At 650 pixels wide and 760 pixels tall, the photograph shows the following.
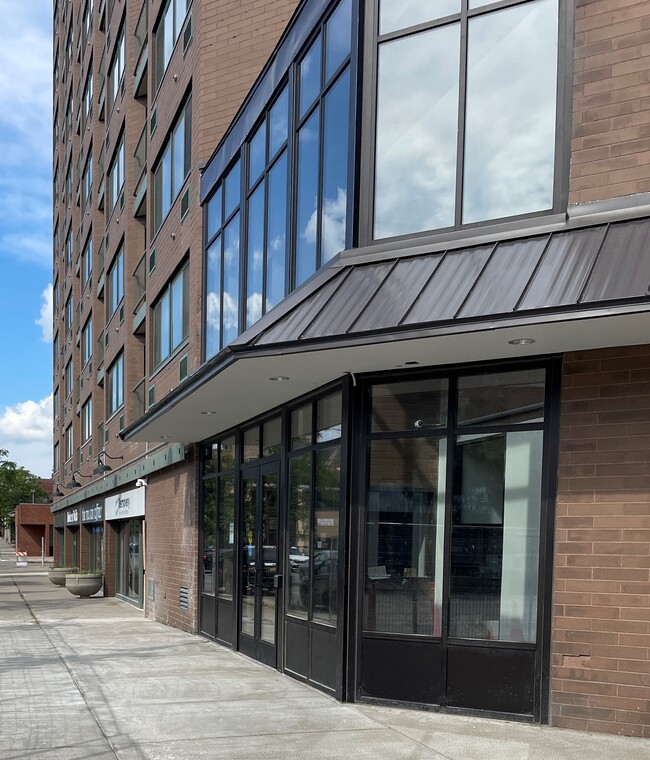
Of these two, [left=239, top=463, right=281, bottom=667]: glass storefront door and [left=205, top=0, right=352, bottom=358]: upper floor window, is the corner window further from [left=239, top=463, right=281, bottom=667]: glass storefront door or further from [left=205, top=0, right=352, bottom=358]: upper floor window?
[left=239, top=463, right=281, bottom=667]: glass storefront door

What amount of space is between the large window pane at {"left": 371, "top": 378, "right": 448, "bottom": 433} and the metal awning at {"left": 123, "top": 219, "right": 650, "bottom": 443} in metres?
0.31

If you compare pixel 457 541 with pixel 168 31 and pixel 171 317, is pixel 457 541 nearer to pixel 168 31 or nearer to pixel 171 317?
pixel 171 317

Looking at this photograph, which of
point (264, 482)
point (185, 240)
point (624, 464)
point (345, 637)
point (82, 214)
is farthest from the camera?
point (82, 214)

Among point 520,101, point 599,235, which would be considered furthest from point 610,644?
point 520,101

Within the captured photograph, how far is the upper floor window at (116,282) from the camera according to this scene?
29.2m

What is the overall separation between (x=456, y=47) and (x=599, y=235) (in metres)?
2.65

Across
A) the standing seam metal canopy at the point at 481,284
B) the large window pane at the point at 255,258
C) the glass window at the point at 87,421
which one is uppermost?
the large window pane at the point at 255,258

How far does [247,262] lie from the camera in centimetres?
1366

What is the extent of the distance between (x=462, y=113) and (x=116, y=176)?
2405cm

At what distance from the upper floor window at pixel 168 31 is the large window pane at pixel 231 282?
6342 millimetres

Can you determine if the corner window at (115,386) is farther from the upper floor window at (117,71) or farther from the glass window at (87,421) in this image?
the upper floor window at (117,71)

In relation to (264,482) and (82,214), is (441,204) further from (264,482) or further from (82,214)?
(82,214)

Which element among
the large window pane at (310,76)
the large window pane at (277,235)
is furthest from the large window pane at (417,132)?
the large window pane at (277,235)

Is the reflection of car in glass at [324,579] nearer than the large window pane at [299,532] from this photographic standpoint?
Yes
